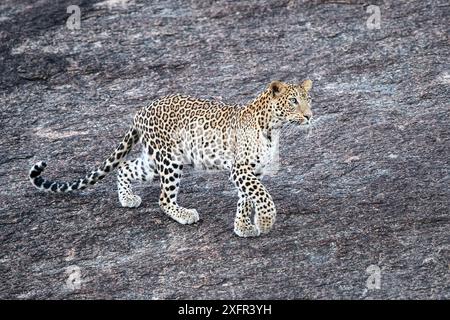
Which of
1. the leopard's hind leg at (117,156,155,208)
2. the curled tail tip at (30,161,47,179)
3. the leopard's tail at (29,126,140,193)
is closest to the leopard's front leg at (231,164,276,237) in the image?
the leopard's hind leg at (117,156,155,208)

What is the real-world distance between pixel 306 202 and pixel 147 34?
6835mm

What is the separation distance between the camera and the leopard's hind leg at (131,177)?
45.5ft

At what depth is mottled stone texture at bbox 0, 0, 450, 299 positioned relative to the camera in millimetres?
12367

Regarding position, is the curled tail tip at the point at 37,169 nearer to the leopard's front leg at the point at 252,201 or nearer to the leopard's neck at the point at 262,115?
the leopard's front leg at the point at 252,201

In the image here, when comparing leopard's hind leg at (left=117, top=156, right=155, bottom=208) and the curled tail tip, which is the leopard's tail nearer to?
the curled tail tip

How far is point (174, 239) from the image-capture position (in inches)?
516

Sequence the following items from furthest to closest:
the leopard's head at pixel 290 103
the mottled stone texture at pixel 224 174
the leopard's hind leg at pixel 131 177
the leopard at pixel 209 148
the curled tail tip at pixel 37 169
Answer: the curled tail tip at pixel 37 169, the leopard's hind leg at pixel 131 177, the leopard at pixel 209 148, the leopard's head at pixel 290 103, the mottled stone texture at pixel 224 174

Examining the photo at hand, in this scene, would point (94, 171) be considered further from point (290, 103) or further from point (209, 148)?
point (290, 103)

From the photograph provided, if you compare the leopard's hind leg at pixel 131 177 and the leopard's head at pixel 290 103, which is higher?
the leopard's head at pixel 290 103

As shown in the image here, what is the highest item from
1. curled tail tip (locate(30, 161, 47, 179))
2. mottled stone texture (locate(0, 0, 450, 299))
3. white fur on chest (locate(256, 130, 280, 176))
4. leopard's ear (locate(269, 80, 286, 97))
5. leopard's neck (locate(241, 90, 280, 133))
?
leopard's ear (locate(269, 80, 286, 97))

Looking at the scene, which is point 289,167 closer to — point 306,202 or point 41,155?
point 306,202

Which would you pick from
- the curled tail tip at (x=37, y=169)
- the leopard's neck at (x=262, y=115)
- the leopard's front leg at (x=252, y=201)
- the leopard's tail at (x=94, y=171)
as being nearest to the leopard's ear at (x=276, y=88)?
the leopard's neck at (x=262, y=115)

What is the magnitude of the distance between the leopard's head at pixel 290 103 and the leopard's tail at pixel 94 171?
7.19 feet

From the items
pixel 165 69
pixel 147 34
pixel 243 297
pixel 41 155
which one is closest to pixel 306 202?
pixel 243 297
